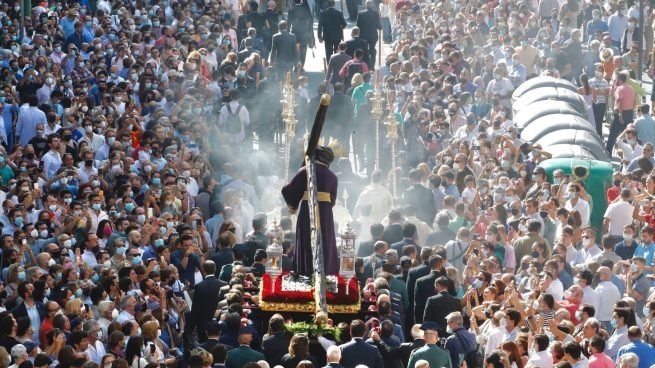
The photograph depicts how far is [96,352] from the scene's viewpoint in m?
18.4

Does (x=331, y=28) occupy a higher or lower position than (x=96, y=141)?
higher

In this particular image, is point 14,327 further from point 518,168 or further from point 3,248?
point 518,168

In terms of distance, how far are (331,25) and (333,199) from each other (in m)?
15.2

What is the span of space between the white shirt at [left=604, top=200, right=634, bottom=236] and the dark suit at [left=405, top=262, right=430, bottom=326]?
4035 millimetres

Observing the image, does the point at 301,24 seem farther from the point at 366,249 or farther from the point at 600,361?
the point at 600,361

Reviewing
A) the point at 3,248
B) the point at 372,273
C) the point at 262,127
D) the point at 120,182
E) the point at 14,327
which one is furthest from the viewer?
the point at 262,127

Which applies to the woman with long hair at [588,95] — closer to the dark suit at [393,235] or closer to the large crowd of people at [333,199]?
the large crowd of people at [333,199]

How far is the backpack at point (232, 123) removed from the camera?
29.7 m

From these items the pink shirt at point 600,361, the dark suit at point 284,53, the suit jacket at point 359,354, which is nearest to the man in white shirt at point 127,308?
the suit jacket at point 359,354

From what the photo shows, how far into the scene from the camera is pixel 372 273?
22656 mm

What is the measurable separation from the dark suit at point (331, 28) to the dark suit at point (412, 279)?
47.5ft

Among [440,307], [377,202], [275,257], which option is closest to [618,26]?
[377,202]

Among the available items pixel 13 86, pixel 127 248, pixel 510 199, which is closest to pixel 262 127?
pixel 13 86

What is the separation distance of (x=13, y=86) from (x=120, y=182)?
435 cm
